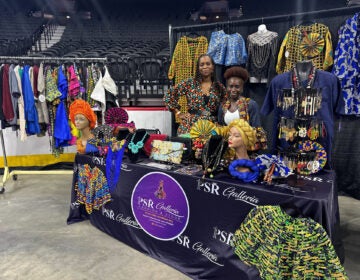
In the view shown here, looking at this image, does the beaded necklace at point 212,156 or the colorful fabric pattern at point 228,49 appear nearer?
the beaded necklace at point 212,156

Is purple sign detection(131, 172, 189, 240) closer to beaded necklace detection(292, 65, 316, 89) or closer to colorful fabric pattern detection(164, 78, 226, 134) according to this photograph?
colorful fabric pattern detection(164, 78, 226, 134)

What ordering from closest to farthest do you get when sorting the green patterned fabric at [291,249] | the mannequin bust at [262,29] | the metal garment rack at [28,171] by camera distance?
the green patterned fabric at [291,249], the mannequin bust at [262,29], the metal garment rack at [28,171]

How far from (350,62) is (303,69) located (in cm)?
136

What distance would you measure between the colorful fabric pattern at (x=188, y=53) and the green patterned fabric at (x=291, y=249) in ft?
9.60

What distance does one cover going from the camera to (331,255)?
1.36 metres

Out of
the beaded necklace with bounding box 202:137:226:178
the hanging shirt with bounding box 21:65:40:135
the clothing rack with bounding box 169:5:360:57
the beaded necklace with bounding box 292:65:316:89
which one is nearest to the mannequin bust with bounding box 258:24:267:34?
the clothing rack with bounding box 169:5:360:57

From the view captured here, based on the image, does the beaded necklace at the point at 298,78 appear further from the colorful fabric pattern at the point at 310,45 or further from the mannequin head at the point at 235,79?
the colorful fabric pattern at the point at 310,45

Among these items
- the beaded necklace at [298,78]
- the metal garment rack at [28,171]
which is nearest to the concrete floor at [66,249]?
the metal garment rack at [28,171]

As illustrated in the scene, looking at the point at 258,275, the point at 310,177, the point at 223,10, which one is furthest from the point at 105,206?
the point at 223,10

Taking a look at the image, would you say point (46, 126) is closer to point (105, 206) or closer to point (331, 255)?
point (105, 206)

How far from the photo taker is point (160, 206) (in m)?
2.23

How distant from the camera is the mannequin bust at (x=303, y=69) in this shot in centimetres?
224

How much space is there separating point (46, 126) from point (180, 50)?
2.44 m

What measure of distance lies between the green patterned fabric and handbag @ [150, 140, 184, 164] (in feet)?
2.96
